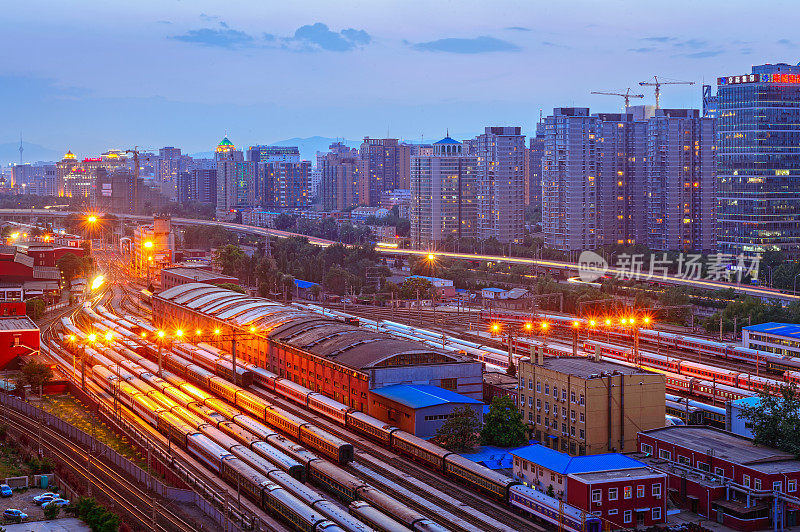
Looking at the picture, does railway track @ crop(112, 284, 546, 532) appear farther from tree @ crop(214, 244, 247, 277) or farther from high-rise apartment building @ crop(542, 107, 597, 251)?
high-rise apartment building @ crop(542, 107, 597, 251)

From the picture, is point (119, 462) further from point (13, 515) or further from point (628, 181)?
point (628, 181)

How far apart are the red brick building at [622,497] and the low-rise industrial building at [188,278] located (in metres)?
36.4

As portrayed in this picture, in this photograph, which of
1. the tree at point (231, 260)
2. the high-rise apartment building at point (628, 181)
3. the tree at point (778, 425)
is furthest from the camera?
the high-rise apartment building at point (628, 181)

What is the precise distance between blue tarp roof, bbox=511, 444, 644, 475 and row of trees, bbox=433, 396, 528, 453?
266 centimetres

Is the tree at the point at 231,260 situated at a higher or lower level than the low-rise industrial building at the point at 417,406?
higher

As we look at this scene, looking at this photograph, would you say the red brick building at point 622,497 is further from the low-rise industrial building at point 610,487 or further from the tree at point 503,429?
the tree at point 503,429

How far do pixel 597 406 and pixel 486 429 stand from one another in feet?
9.42

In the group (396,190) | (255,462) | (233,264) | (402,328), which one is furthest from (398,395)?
(396,190)

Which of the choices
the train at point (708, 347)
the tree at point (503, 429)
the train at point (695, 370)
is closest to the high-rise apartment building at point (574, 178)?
the train at point (708, 347)

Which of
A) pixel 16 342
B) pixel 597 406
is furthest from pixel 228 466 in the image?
pixel 16 342

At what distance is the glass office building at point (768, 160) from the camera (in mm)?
64750

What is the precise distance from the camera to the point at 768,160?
213 feet

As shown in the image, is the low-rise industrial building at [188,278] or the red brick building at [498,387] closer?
the red brick building at [498,387]

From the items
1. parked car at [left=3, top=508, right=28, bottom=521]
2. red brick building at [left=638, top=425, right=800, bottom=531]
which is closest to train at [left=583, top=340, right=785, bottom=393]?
red brick building at [left=638, top=425, right=800, bottom=531]
